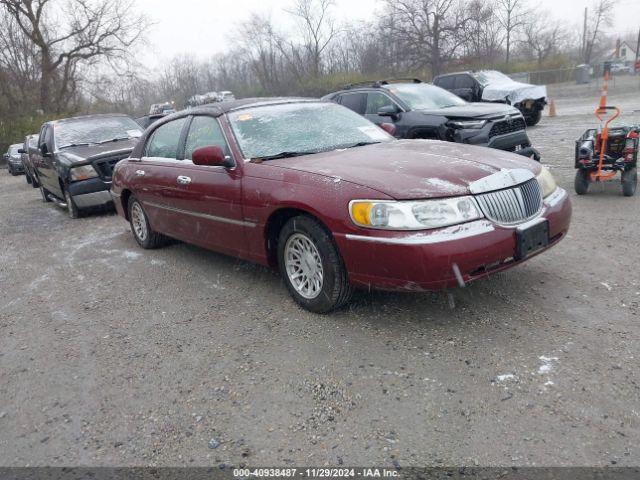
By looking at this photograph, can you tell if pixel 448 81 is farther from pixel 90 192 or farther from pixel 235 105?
pixel 235 105

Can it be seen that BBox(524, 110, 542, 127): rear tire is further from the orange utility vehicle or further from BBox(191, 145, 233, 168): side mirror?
BBox(191, 145, 233, 168): side mirror

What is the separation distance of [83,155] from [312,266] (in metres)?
6.34

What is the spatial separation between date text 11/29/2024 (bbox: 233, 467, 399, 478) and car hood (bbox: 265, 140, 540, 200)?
64.1 inches

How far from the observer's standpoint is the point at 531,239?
362cm

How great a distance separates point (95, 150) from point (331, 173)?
664 cm

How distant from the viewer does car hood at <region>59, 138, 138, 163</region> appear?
28.5 feet

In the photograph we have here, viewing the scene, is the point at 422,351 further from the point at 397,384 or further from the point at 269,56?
the point at 269,56

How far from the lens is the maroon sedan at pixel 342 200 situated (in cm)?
336

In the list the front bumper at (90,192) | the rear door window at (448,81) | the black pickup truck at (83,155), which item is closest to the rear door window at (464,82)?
the rear door window at (448,81)

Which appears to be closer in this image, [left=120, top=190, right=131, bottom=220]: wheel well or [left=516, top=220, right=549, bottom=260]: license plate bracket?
[left=516, top=220, right=549, bottom=260]: license plate bracket

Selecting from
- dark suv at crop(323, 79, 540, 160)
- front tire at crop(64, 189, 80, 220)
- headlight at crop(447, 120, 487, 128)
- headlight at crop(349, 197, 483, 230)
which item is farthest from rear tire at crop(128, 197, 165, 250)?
headlight at crop(447, 120, 487, 128)

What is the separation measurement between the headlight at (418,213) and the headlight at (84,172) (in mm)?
6581

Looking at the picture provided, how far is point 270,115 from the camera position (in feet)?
16.0

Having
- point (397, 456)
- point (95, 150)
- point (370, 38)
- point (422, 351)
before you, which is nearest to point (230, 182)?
point (422, 351)
